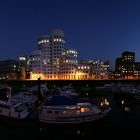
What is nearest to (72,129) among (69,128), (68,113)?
(69,128)

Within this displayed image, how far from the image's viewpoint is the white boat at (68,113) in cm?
3831

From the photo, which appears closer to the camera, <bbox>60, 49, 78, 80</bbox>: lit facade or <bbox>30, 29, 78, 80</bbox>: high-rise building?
<bbox>30, 29, 78, 80</bbox>: high-rise building

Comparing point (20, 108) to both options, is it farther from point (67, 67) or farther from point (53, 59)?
point (53, 59)

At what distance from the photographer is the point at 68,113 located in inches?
1533

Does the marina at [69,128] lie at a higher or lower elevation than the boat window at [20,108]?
lower

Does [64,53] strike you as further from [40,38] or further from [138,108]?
[138,108]

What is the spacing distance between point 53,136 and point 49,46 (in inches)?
6022

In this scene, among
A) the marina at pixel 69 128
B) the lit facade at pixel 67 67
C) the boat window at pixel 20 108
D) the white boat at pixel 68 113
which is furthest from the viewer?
the lit facade at pixel 67 67

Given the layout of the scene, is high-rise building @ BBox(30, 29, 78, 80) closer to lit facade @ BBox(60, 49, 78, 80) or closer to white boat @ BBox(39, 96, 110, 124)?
lit facade @ BBox(60, 49, 78, 80)

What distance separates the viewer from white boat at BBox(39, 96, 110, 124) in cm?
3831

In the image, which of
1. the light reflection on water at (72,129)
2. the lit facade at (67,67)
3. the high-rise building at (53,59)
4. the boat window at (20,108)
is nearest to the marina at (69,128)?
the light reflection on water at (72,129)

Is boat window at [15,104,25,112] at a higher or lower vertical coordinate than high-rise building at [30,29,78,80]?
lower

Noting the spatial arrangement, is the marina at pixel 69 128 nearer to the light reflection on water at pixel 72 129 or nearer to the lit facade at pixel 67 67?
the light reflection on water at pixel 72 129

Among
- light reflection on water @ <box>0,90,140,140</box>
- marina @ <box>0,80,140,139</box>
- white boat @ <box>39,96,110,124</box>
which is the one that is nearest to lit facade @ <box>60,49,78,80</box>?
marina @ <box>0,80,140,139</box>
